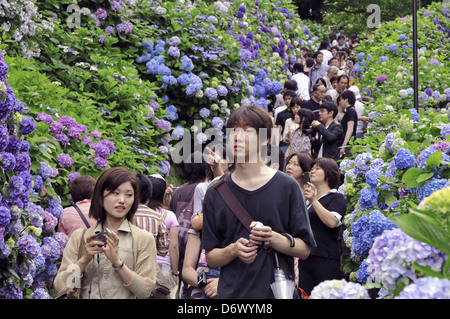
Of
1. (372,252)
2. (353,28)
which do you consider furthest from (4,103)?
(353,28)

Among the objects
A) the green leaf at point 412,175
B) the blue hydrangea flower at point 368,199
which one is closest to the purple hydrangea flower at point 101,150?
the blue hydrangea flower at point 368,199

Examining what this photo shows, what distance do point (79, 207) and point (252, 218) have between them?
2.01 metres

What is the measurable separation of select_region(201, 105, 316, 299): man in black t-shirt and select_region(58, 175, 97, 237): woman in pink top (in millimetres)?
1703

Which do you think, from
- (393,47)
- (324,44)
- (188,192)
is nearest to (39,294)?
(188,192)

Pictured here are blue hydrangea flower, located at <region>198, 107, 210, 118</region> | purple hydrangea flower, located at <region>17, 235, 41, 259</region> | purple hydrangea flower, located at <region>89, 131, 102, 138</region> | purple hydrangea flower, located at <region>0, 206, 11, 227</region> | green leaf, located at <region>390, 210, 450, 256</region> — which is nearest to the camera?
green leaf, located at <region>390, 210, 450, 256</region>

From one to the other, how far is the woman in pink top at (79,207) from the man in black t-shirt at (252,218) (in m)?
1.70

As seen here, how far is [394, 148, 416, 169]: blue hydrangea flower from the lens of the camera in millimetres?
3875

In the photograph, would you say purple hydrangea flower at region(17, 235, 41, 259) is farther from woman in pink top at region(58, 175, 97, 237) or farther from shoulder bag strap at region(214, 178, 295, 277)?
shoulder bag strap at region(214, 178, 295, 277)

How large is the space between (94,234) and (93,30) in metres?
6.07

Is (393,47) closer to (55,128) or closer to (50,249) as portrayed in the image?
(55,128)

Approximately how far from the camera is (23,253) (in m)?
4.14

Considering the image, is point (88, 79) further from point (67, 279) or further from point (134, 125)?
point (67, 279)

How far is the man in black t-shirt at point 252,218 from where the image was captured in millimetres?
3068

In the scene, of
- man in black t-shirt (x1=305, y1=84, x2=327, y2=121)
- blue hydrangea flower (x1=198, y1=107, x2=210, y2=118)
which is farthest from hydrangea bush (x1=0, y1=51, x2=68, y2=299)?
man in black t-shirt (x1=305, y1=84, x2=327, y2=121)
